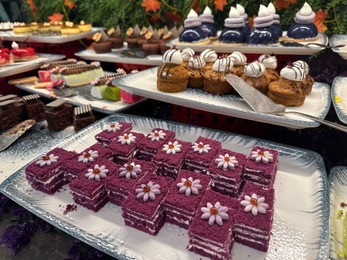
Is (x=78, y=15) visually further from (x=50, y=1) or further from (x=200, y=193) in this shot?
(x=200, y=193)

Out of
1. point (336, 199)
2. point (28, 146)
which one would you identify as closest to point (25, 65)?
point (28, 146)

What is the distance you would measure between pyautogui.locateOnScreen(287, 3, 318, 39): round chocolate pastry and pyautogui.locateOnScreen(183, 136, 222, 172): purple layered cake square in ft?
4.73

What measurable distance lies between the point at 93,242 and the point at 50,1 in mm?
4421

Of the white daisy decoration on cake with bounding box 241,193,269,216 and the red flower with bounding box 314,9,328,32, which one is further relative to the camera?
the red flower with bounding box 314,9,328,32

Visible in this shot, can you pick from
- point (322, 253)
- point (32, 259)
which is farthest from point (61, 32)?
point (322, 253)

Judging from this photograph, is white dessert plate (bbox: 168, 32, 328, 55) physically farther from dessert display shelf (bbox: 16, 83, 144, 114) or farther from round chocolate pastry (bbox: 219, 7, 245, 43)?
dessert display shelf (bbox: 16, 83, 144, 114)

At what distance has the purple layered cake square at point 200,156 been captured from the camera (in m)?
1.60

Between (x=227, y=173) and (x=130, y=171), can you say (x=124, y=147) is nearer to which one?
(x=130, y=171)

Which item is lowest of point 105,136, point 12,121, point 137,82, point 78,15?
point 12,121

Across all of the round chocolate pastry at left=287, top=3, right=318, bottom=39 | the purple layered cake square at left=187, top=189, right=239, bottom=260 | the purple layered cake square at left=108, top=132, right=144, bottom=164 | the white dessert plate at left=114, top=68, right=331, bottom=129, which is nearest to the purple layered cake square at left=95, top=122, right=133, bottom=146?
the purple layered cake square at left=108, top=132, right=144, bottom=164

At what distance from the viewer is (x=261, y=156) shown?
155 centimetres

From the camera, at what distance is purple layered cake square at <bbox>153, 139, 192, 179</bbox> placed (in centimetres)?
159

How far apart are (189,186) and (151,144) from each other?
1.55 ft

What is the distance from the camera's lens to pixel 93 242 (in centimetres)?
128
